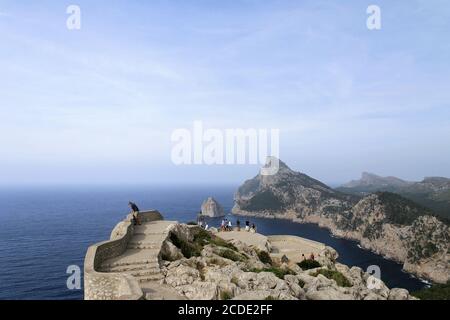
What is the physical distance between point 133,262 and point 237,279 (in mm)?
6432

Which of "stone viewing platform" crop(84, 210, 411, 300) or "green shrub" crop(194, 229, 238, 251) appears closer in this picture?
"stone viewing platform" crop(84, 210, 411, 300)

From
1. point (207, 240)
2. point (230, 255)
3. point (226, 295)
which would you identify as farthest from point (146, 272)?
point (207, 240)

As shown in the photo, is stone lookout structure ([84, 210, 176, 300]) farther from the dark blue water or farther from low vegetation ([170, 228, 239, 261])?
the dark blue water

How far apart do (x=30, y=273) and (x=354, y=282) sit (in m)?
75.1

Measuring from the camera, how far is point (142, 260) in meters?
21.5

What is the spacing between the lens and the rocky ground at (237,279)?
1738 cm

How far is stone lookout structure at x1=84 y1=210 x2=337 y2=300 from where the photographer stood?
666 inches

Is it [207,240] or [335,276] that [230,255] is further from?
[335,276]

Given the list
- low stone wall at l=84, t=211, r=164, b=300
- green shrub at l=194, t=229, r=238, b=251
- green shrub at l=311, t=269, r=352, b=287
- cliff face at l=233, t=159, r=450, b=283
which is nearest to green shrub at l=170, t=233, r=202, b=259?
green shrub at l=194, t=229, r=238, b=251

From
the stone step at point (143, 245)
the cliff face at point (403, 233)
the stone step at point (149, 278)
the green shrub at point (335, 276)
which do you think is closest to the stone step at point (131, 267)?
the stone step at point (149, 278)

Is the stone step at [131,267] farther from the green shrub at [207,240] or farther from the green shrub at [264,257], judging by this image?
the green shrub at [264,257]
